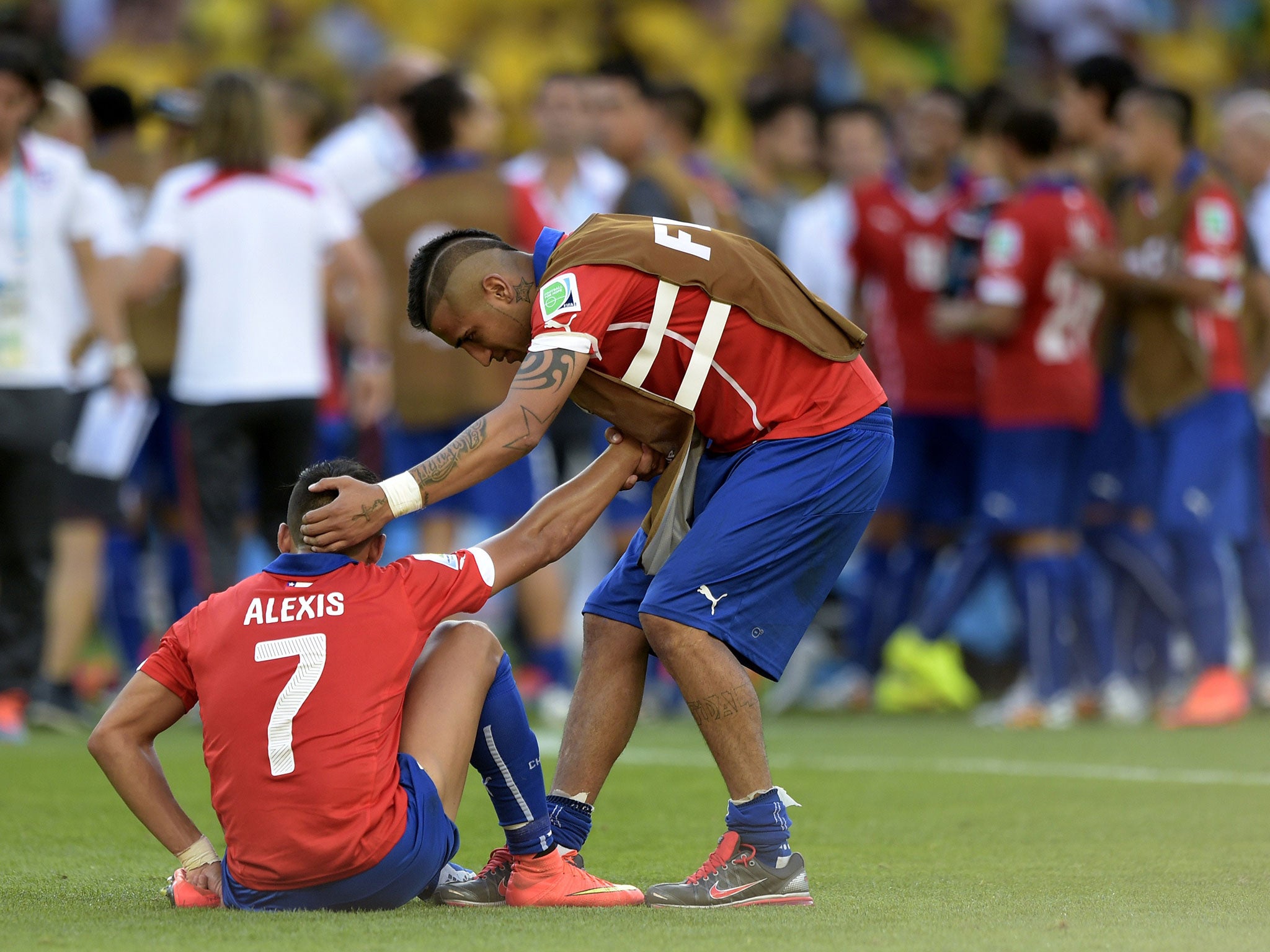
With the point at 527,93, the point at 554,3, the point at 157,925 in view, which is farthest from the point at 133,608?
the point at 554,3

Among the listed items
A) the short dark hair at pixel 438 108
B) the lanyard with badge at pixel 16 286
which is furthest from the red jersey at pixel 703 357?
the short dark hair at pixel 438 108

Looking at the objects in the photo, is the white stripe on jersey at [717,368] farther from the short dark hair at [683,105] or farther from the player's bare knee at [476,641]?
the short dark hair at [683,105]

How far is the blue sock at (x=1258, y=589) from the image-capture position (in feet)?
29.3

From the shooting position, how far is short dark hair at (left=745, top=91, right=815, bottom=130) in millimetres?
12172

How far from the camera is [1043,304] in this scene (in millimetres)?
8883

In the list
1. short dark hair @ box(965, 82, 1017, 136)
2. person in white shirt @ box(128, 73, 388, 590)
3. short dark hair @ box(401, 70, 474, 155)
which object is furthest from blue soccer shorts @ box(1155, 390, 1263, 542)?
person in white shirt @ box(128, 73, 388, 590)

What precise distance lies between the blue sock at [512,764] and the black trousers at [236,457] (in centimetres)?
416

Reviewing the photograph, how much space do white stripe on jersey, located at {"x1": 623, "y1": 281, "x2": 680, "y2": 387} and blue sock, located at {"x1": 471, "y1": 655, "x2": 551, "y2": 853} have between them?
76 centimetres

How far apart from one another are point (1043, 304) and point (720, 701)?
504 centimetres

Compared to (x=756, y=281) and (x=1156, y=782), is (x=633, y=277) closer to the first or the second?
(x=756, y=281)

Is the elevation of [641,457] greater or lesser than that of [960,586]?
greater

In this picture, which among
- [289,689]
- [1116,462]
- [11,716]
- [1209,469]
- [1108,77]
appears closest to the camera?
[289,689]

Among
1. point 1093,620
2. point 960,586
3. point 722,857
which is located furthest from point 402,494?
point 1093,620

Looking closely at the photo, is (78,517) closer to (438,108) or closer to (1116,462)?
(438,108)
